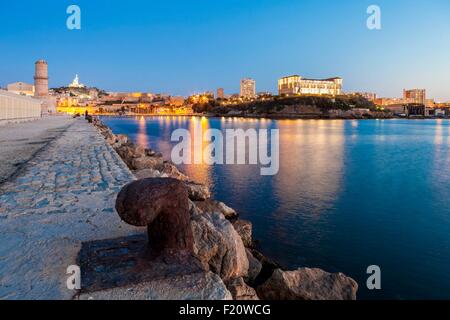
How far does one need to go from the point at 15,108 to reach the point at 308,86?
Answer: 15962cm

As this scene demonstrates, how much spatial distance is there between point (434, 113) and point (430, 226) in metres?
201

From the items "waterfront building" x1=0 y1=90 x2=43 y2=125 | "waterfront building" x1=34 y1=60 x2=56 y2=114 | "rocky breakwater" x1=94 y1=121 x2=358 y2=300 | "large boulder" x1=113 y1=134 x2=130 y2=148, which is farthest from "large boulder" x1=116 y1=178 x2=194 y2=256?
"waterfront building" x1=34 y1=60 x2=56 y2=114

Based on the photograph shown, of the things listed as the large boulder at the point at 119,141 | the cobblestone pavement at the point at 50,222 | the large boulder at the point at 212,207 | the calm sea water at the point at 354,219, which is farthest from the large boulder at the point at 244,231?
the large boulder at the point at 119,141

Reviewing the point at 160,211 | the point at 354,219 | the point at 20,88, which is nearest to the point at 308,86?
the point at 20,88

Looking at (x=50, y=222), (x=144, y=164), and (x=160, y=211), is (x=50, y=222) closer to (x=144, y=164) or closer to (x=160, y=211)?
(x=160, y=211)

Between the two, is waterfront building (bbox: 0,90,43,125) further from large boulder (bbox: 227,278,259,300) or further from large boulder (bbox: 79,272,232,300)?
large boulder (bbox: 79,272,232,300)

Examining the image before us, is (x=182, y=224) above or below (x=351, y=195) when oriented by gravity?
above

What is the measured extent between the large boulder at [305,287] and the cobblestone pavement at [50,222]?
1864 millimetres

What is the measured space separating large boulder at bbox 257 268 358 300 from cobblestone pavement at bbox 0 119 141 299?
1864mm

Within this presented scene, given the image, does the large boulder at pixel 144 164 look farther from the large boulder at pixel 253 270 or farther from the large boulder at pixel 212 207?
the large boulder at pixel 253 270

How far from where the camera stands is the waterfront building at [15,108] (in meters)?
28.8
